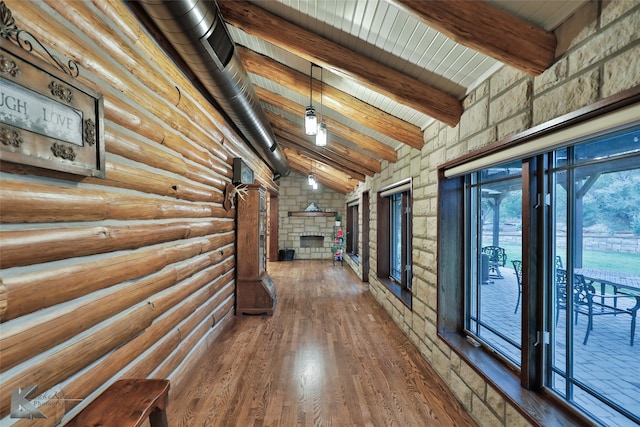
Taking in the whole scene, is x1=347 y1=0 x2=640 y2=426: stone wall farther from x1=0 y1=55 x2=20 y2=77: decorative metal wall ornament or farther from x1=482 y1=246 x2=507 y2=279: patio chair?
x1=0 y1=55 x2=20 y2=77: decorative metal wall ornament

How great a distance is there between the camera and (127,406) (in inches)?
52.4

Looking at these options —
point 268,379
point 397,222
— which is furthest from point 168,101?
point 397,222

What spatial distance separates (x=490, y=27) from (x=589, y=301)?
5.10ft

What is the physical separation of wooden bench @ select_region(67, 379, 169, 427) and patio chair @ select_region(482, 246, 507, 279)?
2.44 metres

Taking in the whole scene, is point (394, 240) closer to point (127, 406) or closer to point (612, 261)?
point (612, 261)

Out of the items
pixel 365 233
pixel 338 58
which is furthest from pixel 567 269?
pixel 365 233

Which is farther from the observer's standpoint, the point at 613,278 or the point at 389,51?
the point at 389,51

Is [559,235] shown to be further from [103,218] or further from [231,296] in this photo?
[231,296]

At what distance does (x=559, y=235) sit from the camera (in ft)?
5.72

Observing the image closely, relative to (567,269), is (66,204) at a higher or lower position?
higher

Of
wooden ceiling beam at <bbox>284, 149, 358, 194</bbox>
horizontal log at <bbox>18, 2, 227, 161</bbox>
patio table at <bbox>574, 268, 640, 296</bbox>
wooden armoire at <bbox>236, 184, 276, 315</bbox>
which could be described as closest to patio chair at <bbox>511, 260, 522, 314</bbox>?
patio table at <bbox>574, 268, 640, 296</bbox>

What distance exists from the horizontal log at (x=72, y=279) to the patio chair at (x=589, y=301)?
2552 millimetres

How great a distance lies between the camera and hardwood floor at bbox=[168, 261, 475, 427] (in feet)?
7.16

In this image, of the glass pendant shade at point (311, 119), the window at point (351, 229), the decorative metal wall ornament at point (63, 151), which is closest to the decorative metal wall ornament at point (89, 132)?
the decorative metal wall ornament at point (63, 151)
